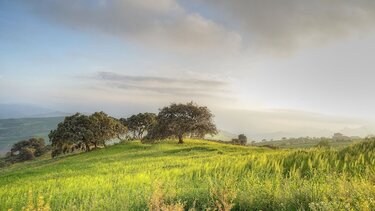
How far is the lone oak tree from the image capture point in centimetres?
6302

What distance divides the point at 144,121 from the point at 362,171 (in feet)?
256

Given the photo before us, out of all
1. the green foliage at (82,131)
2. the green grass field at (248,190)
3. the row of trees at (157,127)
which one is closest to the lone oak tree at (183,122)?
the row of trees at (157,127)

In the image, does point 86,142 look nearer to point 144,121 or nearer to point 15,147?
point 144,121

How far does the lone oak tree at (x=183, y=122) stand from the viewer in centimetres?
6302

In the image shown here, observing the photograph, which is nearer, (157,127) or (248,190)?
(248,190)

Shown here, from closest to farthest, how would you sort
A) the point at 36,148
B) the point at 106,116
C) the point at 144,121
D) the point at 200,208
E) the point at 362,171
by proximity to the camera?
1. the point at 200,208
2. the point at 362,171
3. the point at 106,116
4. the point at 144,121
5. the point at 36,148

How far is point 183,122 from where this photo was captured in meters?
63.1

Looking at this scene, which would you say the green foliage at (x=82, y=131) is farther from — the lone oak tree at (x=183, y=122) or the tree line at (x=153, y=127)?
the lone oak tree at (x=183, y=122)

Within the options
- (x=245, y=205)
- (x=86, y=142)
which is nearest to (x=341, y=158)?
(x=245, y=205)

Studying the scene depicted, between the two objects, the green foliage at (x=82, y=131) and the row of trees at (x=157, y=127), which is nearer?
the row of trees at (x=157, y=127)

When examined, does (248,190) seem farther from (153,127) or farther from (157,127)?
(153,127)

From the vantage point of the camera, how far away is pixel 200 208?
10188 millimetres

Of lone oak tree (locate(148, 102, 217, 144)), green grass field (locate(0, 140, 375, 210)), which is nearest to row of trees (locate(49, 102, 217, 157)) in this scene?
lone oak tree (locate(148, 102, 217, 144))

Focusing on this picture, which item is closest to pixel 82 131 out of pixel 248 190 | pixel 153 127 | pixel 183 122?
pixel 153 127
